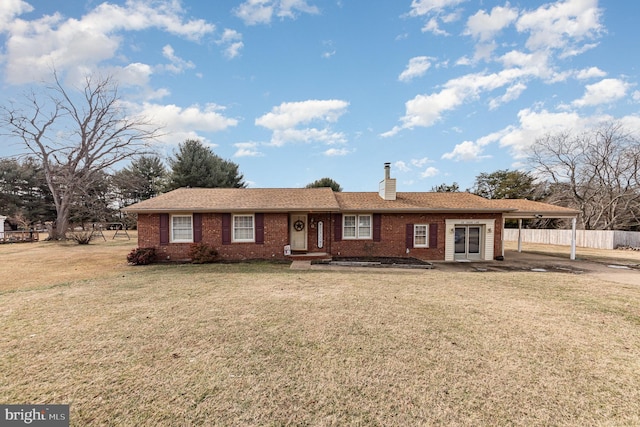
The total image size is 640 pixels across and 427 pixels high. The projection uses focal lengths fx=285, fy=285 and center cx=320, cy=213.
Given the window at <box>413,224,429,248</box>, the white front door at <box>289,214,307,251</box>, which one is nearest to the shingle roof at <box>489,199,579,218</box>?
the window at <box>413,224,429,248</box>

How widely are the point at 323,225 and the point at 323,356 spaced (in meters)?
10.1

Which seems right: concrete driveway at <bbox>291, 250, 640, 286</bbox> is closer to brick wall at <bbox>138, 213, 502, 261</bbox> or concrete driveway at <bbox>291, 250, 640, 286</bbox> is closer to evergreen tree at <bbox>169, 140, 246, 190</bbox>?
brick wall at <bbox>138, 213, 502, 261</bbox>

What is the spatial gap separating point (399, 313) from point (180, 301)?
4.96m

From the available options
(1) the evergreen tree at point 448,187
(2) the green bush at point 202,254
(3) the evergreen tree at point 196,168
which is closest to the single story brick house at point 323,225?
(2) the green bush at point 202,254

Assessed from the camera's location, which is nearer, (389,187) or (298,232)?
(298,232)

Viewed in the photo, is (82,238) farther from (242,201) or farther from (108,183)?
(242,201)

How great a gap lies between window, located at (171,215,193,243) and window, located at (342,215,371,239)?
7.25m

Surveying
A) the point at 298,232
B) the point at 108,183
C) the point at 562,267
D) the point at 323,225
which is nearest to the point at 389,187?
the point at 323,225

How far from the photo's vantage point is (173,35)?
40.0ft

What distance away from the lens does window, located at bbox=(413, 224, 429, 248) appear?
1399cm

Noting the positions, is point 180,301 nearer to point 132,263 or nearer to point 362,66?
point 132,263

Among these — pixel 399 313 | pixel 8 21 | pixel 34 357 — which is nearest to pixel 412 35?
pixel 399 313

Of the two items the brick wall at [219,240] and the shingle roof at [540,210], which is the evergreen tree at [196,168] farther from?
the shingle roof at [540,210]

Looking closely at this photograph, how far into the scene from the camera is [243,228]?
1342 centimetres
